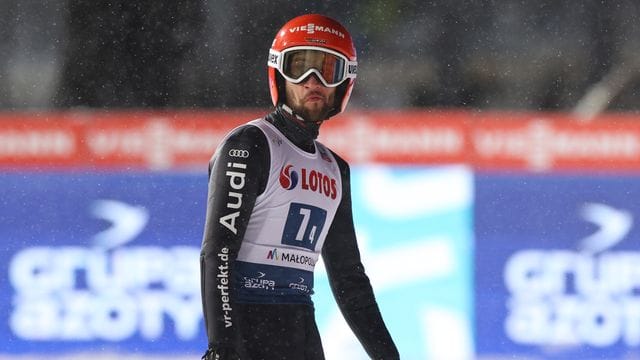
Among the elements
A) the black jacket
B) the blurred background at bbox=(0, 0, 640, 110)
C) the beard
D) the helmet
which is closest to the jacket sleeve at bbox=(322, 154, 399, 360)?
the black jacket

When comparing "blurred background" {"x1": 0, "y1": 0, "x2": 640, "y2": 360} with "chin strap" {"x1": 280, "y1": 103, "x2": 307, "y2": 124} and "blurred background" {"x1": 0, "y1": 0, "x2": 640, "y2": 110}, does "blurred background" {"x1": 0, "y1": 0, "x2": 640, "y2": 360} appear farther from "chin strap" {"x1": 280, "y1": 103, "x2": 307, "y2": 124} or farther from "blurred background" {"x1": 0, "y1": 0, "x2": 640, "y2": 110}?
"chin strap" {"x1": 280, "y1": 103, "x2": 307, "y2": 124}

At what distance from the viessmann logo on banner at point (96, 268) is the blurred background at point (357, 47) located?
837 millimetres

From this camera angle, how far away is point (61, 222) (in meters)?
6.43

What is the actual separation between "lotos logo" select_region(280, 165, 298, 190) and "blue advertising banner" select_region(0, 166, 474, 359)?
3051 mm

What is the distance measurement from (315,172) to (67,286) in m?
3.34

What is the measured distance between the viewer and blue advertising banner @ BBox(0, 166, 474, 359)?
623cm

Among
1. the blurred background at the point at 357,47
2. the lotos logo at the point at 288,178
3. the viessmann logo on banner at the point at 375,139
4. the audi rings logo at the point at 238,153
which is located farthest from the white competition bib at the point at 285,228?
the blurred background at the point at 357,47

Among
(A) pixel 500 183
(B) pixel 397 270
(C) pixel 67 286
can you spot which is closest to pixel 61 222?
(C) pixel 67 286

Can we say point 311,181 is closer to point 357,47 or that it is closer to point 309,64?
point 309,64

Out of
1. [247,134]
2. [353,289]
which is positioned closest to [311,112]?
[247,134]

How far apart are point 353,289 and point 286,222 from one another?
0.33 m

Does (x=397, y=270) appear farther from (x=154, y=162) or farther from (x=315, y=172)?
(x=315, y=172)

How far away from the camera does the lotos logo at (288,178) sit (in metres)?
3.11

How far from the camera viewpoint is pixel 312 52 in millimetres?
3311
